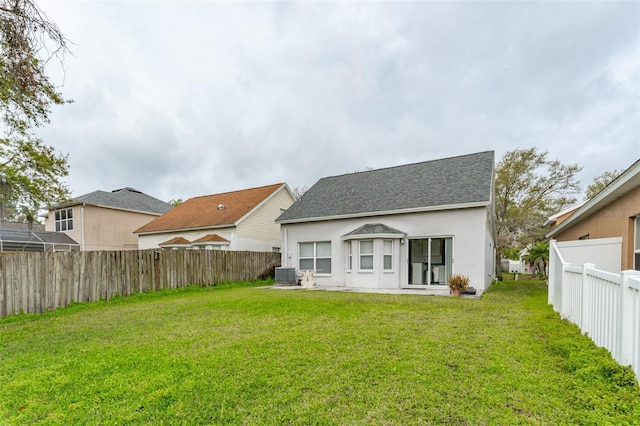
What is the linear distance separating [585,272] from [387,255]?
7582mm

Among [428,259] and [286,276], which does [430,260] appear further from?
[286,276]

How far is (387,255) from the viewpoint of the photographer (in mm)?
11930

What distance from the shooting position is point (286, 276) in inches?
556

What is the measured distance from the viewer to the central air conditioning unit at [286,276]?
46.3 ft

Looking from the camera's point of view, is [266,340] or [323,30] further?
[323,30]

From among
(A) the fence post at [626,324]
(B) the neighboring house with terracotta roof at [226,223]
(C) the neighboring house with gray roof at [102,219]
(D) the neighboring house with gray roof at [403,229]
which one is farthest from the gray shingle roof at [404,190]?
(C) the neighboring house with gray roof at [102,219]

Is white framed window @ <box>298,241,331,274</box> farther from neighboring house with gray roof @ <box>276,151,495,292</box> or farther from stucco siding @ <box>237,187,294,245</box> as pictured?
stucco siding @ <box>237,187,294,245</box>

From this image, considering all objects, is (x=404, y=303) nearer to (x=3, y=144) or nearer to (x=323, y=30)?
(x=323, y=30)

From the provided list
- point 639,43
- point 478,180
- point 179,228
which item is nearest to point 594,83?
point 639,43

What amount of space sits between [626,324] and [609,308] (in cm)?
63

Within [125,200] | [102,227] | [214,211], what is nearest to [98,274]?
[214,211]

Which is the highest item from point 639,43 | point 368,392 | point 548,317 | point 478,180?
point 639,43

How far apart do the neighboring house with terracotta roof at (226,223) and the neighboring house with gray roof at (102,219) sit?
297 cm

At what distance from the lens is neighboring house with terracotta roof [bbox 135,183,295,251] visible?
17938 millimetres
